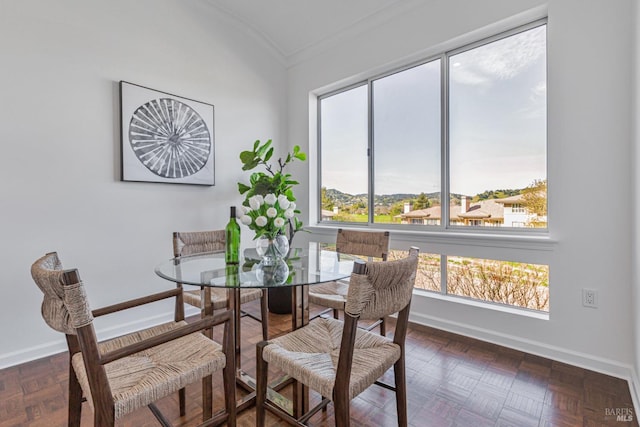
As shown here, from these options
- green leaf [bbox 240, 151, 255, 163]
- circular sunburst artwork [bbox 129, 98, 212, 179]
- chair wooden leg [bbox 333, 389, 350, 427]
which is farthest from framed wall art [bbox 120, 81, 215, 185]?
chair wooden leg [bbox 333, 389, 350, 427]

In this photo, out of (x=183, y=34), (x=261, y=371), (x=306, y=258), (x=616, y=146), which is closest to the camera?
(x=261, y=371)

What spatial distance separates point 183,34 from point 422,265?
10.6 feet

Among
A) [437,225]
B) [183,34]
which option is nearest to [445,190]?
[437,225]

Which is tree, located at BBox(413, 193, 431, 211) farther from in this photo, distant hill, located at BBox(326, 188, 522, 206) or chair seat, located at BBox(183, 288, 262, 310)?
chair seat, located at BBox(183, 288, 262, 310)

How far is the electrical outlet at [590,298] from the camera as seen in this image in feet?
6.55

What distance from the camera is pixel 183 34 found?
119 inches

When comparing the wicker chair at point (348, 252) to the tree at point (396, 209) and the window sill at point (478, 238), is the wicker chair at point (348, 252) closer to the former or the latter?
the window sill at point (478, 238)

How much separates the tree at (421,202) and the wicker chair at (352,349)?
1710mm

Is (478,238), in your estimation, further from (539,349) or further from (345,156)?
(345,156)

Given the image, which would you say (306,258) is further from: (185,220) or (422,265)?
(185,220)

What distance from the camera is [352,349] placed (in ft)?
3.61

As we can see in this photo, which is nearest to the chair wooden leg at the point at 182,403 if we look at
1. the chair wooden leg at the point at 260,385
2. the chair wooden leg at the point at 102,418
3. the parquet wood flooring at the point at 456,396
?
the parquet wood flooring at the point at 456,396

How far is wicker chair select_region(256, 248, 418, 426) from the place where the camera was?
43.3 inches

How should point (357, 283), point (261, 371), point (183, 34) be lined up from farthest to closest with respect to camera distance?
1. point (183, 34)
2. point (261, 371)
3. point (357, 283)
